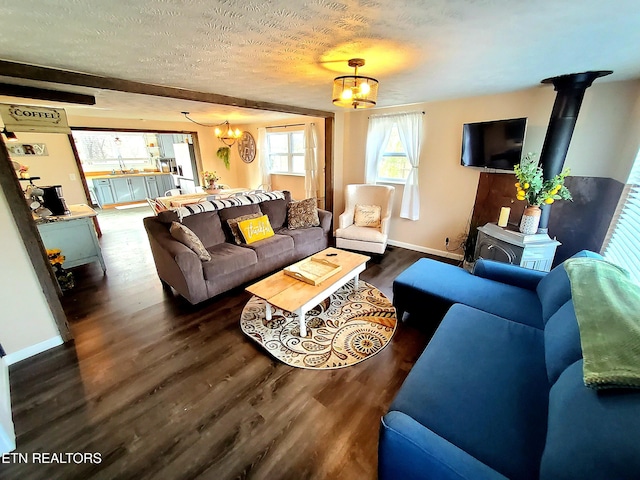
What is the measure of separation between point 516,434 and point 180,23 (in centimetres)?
241

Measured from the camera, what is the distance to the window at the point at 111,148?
792cm

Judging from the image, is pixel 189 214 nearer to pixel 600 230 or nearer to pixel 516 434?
pixel 516 434

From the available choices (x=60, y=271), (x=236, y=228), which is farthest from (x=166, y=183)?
(x=236, y=228)

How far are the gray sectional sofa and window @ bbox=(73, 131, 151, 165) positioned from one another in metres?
6.71

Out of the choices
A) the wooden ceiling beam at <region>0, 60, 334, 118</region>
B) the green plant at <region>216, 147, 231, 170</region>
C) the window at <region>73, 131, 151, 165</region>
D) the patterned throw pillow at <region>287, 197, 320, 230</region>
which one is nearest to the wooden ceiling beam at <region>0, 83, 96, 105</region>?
the wooden ceiling beam at <region>0, 60, 334, 118</region>

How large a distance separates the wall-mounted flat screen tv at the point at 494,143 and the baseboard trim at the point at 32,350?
4.59 m

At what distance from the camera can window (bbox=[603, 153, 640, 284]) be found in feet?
6.21

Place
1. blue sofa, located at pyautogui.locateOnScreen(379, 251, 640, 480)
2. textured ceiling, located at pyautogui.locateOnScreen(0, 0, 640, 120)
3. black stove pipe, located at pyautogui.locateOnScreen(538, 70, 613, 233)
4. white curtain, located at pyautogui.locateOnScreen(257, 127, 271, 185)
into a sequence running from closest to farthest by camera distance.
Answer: blue sofa, located at pyautogui.locateOnScreen(379, 251, 640, 480), textured ceiling, located at pyautogui.locateOnScreen(0, 0, 640, 120), black stove pipe, located at pyautogui.locateOnScreen(538, 70, 613, 233), white curtain, located at pyautogui.locateOnScreen(257, 127, 271, 185)

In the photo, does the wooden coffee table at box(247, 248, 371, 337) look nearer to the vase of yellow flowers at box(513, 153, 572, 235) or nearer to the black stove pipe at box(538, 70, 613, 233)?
the vase of yellow flowers at box(513, 153, 572, 235)

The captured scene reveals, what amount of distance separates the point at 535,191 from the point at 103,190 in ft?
31.4

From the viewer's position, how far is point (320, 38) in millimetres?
1524

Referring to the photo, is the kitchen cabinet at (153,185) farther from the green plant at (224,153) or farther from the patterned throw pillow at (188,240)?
the patterned throw pillow at (188,240)

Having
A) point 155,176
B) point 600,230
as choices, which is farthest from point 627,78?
point 155,176

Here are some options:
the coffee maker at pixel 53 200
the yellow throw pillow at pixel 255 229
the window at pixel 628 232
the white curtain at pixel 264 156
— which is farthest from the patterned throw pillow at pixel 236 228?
the window at pixel 628 232
